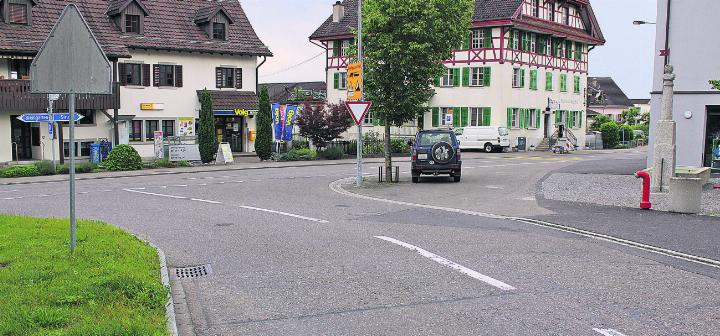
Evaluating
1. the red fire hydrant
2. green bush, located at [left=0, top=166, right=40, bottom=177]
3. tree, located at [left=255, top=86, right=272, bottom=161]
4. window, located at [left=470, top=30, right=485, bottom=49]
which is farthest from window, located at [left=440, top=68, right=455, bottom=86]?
the red fire hydrant

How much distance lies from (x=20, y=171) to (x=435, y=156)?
1692cm

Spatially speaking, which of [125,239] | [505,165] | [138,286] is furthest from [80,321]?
[505,165]

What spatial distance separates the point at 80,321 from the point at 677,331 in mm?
5250

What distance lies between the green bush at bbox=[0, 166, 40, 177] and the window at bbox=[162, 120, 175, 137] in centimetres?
1261

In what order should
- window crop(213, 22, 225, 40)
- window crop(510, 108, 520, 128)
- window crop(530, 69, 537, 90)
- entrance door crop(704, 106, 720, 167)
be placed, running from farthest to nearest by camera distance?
window crop(530, 69, 537, 90)
window crop(510, 108, 520, 128)
window crop(213, 22, 225, 40)
entrance door crop(704, 106, 720, 167)

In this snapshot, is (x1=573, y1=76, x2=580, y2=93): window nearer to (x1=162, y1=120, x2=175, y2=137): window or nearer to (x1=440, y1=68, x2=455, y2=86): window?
(x1=440, y1=68, x2=455, y2=86): window

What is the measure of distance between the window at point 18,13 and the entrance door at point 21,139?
489 cm

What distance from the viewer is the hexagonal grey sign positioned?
7.97 m

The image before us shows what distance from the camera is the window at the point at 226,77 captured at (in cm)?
4351

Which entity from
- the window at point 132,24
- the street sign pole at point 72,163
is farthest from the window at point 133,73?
the street sign pole at point 72,163

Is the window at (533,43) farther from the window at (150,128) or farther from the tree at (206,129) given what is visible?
the window at (150,128)

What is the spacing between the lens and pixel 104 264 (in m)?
8.34

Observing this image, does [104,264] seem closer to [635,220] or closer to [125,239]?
[125,239]

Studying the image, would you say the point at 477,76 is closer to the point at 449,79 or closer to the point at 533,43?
the point at 449,79
